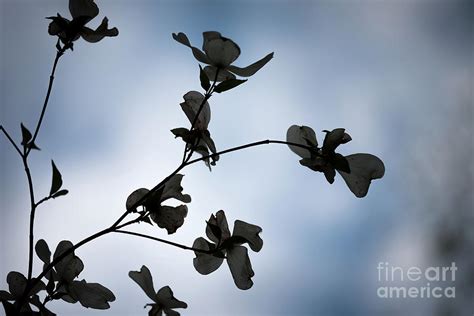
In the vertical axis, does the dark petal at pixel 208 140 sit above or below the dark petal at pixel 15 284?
above

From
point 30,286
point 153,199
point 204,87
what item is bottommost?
point 30,286

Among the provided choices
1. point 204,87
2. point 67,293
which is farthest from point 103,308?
point 204,87

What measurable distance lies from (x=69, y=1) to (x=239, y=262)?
0.42 m

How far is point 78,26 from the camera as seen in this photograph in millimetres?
693

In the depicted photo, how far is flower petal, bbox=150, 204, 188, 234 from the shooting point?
0.66 m

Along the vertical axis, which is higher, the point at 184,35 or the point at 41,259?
the point at 184,35

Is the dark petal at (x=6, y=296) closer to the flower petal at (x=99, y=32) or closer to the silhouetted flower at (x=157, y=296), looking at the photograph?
the silhouetted flower at (x=157, y=296)


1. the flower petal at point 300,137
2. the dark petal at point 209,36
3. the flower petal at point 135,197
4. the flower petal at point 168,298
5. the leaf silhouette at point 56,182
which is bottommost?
the flower petal at point 168,298

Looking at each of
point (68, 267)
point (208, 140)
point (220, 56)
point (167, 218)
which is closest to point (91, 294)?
point (68, 267)

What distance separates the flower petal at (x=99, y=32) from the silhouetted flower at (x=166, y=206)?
8.6 inches

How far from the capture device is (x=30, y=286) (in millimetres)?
606

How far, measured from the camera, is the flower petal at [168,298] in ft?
2.27

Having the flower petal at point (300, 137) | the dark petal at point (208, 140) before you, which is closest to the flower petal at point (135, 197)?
the dark petal at point (208, 140)

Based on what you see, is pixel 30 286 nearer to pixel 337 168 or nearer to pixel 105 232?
pixel 105 232
